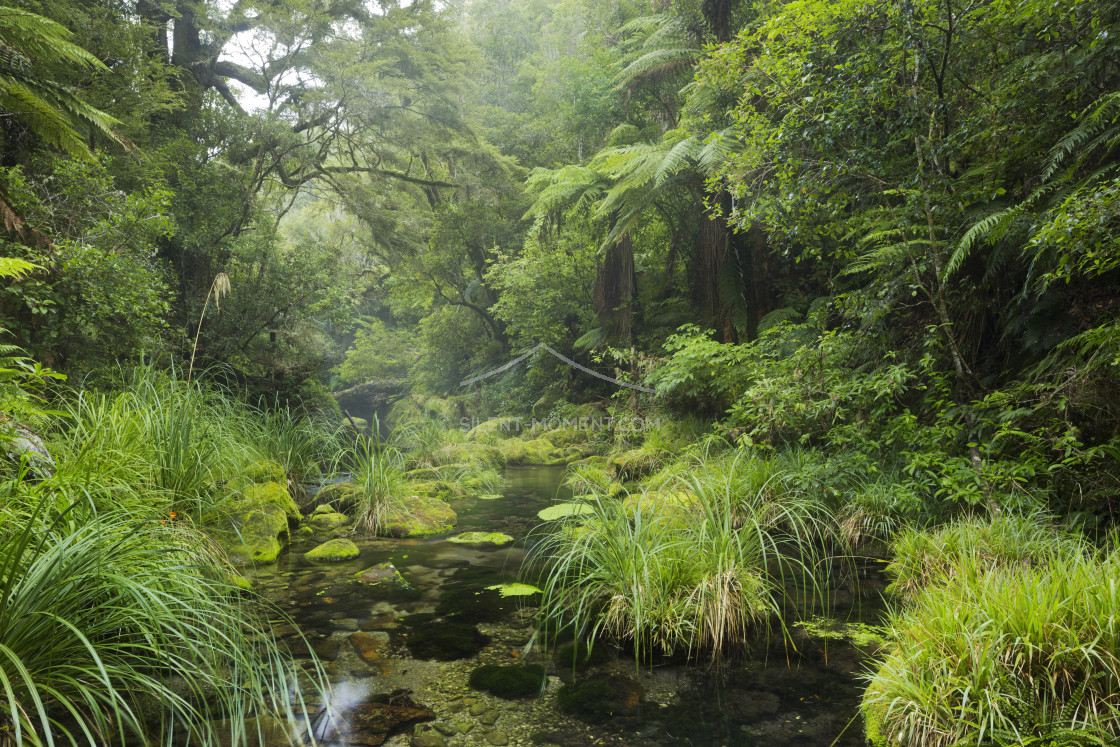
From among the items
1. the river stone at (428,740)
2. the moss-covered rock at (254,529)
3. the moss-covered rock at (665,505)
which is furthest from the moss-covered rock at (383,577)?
the river stone at (428,740)

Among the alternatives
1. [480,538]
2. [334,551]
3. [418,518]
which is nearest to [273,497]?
[334,551]

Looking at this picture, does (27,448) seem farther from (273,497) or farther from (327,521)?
(327,521)

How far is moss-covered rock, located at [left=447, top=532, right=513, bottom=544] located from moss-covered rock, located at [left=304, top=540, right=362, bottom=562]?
3.05 ft

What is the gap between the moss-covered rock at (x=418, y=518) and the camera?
18.0 feet

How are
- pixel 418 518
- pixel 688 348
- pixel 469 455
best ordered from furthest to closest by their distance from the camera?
1. pixel 469 455
2. pixel 688 348
3. pixel 418 518

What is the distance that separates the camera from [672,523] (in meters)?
3.40

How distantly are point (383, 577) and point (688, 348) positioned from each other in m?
4.40

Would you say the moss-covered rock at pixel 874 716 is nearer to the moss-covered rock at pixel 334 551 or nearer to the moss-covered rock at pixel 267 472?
the moss-covered rock at pixel 334 551

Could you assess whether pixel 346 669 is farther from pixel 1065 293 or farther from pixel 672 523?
pixel 1065 293

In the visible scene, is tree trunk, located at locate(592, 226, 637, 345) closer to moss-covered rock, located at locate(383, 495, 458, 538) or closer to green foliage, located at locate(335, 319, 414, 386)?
moss-covered rock, located at locate(383, 495, 458, 538)

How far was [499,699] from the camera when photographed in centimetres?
244

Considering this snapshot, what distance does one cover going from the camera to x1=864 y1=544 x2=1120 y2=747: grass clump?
163cm

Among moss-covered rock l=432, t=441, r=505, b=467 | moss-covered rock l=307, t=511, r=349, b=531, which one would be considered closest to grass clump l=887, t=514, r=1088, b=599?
moss-covered rock l=307, t=511, r=349, b=531

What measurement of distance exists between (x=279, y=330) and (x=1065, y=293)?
10454mm
